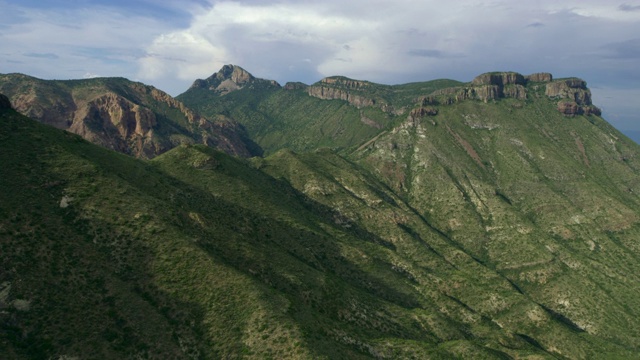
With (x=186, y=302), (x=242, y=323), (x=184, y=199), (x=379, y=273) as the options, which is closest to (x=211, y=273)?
(x=186, y=302)

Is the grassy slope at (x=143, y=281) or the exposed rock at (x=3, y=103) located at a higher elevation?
the exposed rock at (x=3, y=103)

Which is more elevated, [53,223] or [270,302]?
[53,223]

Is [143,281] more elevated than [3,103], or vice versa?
[3,103]

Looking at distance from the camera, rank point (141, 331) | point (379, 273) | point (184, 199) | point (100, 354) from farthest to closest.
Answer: point (379, 273) < point (184, 199) < point (141, 331) < point (100, 354)

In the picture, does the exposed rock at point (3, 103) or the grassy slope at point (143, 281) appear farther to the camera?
the exposed rock at point (3, 103)

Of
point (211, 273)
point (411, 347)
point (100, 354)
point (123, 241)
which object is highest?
point (123, 241)

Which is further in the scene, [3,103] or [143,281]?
[3,103]

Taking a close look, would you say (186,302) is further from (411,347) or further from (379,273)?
(379,273)

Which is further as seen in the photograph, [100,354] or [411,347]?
[411,347]

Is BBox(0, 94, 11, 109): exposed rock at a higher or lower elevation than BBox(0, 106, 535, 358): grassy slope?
higher

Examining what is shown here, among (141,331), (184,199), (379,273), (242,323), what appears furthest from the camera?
(379,273)

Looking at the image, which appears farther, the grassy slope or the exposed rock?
the exposed rock
